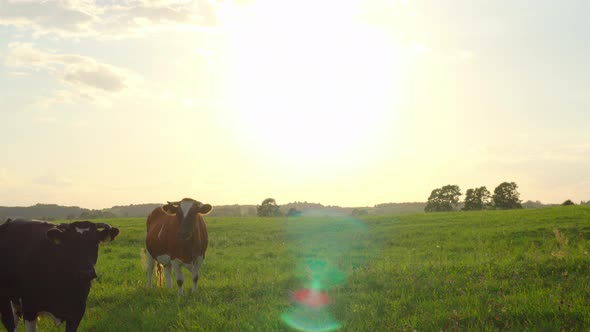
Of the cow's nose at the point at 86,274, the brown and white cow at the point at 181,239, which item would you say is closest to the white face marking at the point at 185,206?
the brown and white cow at the point at 181,239

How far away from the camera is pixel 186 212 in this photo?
11797 mm

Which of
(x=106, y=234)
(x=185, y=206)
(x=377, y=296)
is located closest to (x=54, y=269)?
(x=106, y=234)

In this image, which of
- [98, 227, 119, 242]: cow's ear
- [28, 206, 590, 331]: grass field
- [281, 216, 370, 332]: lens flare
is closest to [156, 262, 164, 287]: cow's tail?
[28, 206, 590, 331]: grass field

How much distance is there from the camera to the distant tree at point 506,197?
76125 mm

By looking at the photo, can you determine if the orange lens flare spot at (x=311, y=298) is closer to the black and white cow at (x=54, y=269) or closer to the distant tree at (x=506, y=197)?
the black and white cow at (x=54, y=269)

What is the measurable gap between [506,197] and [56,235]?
79.1 metres

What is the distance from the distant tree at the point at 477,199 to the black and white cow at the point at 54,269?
259 ft

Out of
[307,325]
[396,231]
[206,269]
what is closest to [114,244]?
[206,269]

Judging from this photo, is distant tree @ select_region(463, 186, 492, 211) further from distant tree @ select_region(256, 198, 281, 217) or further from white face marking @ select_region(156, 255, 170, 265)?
white face marking @ select_region(156, 255, 170, 265)

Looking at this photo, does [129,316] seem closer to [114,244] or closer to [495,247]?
[495,247]

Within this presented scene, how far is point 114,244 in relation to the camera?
2759 centimetres

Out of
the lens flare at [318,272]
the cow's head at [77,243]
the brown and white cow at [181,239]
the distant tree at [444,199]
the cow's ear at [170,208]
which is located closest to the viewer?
the cow's head at [77,243]

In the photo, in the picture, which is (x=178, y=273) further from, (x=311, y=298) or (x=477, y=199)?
(x=477, y=199)

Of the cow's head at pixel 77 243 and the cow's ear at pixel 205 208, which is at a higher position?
the cow's ear at pixel 205 208
